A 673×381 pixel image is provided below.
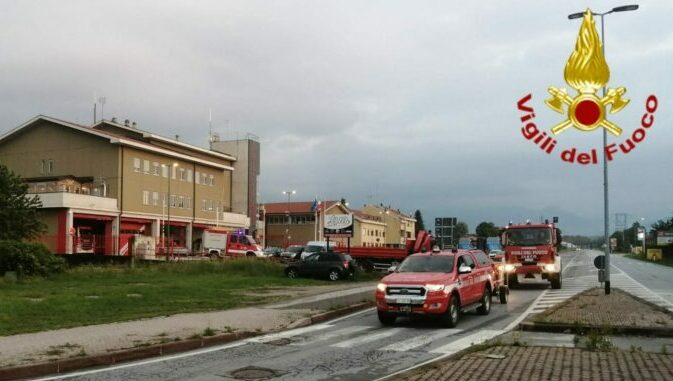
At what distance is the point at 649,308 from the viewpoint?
1658 cm

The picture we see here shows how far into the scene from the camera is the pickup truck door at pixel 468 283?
1540 cm

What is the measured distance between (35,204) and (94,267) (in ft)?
59.3

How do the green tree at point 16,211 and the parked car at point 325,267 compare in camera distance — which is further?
the green tree at point 16,211

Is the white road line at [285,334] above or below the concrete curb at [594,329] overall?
below

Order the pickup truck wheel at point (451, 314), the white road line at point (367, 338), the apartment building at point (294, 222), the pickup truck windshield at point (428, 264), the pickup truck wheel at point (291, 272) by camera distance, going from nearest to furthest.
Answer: the white road line at point (367, 338)
the pickup truck wheel at point (451, 314)
the pickup truck windshield at point (428, 264)
the pickup truck wheel at point (291, 272)
the apartment building at point (294, 222)

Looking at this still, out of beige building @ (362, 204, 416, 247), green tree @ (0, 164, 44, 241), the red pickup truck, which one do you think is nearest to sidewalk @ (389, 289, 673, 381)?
the red pickup truck

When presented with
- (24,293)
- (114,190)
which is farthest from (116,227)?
(24,293)

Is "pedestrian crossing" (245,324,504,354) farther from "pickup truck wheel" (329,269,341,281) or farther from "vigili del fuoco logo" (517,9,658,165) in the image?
"pickup truck wheel" (329,269,341,281)

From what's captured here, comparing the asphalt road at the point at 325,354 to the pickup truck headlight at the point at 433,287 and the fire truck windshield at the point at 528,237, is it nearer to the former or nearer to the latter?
the pickup truck headlight at the point at 433,287

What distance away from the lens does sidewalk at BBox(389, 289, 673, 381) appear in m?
8.34

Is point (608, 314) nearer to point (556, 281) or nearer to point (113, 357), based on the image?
point (113, 357)

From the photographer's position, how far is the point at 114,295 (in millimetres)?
19672

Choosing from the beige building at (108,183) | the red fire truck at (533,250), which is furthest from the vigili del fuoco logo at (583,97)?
the beige building at (108,183)

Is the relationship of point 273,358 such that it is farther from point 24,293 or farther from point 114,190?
point 114,190
